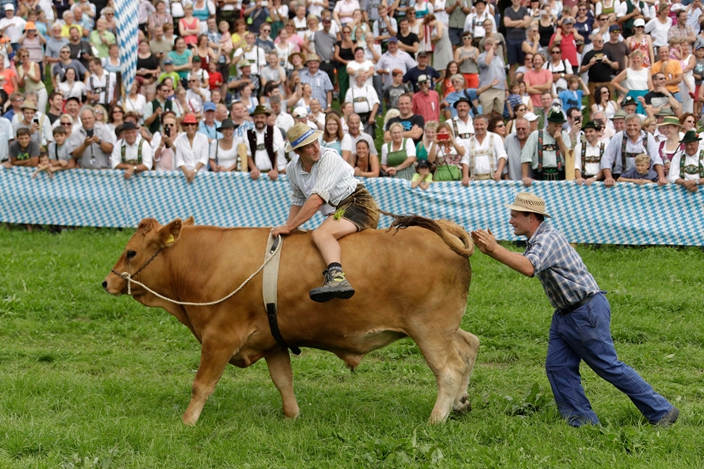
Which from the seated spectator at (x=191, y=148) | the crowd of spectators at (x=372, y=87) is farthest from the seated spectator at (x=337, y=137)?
the seated spectator at (x=191, y=148)

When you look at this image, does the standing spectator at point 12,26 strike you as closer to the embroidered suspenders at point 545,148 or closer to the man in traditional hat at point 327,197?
the embroidered suspenders at point 545,148

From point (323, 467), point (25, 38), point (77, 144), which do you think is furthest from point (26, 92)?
point (323, 467)

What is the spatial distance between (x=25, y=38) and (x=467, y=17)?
9801 mm

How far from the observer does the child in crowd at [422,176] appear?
539 inches

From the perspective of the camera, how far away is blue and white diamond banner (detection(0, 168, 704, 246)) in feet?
42.5

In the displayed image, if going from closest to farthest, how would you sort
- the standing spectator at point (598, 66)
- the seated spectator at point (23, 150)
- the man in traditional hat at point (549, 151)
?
the man in traditional hat at point (549, 151) < the seated spectator at point (23, 150) < the standing spectator at point (598, 66)

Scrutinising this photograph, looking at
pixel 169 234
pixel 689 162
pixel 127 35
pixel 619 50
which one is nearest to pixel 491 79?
pixel 619 50

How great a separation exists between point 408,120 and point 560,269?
9.00 metres

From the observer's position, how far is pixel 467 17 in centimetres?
2005

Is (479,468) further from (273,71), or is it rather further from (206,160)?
(273,71)

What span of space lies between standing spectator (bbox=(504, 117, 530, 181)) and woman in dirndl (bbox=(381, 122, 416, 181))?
1523mm

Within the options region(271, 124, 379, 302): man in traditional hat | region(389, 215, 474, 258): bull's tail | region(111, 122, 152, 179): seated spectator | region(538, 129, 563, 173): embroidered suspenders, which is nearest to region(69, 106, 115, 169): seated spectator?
region(111, 122, 152, 179): seated spectator

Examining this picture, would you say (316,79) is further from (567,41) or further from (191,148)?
(567,41)

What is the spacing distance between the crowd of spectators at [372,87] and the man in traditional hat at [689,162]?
2 centimetres
